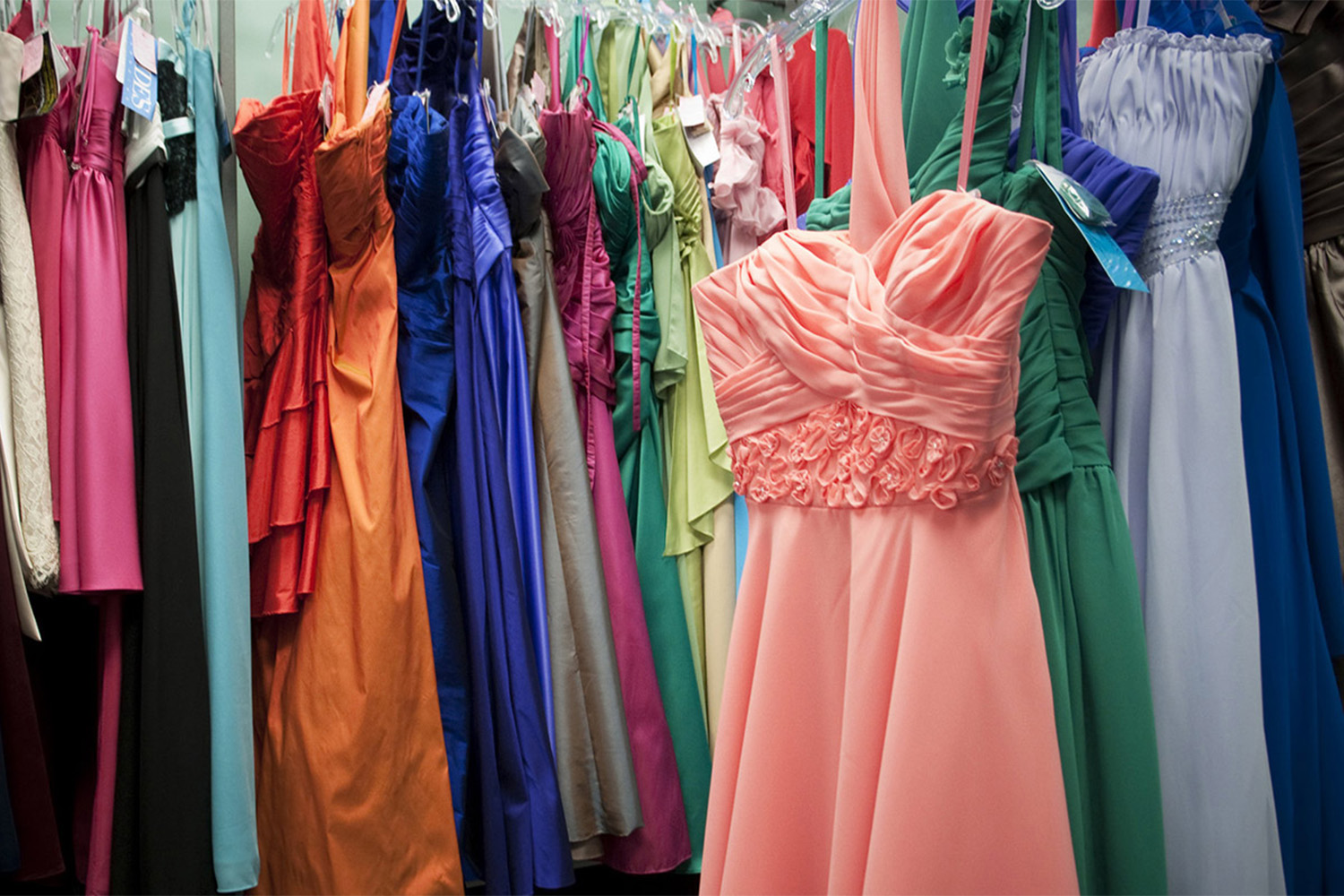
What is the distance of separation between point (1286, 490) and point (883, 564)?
20.4 inches

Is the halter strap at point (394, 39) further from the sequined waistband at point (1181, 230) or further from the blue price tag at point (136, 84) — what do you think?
the sequined waistband at point (1181, 230)

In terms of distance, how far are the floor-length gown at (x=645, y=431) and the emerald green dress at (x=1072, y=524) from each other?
2.05 ft

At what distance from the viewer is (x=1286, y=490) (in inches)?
38.4

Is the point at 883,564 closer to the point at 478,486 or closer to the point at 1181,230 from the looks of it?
the point at 1181,230

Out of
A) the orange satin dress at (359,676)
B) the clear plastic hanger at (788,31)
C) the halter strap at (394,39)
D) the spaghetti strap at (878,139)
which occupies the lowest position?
the orange satin dress at (359,676)

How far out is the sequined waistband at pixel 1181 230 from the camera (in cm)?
94

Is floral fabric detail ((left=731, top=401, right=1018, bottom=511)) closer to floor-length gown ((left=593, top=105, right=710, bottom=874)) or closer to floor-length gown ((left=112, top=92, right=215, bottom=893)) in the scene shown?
floor-length gown ((left=593, top=105, right=710, bottom=874))

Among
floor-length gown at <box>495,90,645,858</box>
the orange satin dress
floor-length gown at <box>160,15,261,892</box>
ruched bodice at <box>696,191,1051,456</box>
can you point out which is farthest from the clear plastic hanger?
floor-length gown at <box>160,15,261,892</box>

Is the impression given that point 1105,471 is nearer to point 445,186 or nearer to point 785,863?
point 785,863

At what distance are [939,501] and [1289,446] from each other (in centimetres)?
51

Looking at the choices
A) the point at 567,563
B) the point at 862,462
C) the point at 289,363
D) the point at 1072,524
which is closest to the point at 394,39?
the point at 289,363

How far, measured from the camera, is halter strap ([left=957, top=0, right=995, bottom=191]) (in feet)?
2.52

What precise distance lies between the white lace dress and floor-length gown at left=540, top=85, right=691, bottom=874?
663mm

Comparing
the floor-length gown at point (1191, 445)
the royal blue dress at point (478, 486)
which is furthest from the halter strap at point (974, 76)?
the royal blue dress at point (478, 486)
